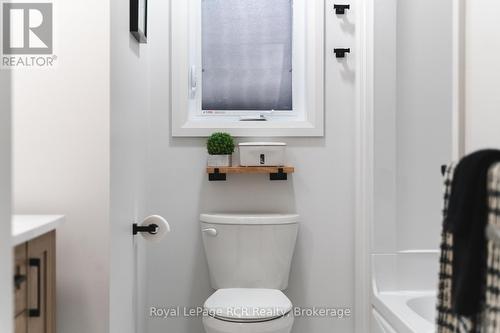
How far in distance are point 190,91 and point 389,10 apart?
1.01 m

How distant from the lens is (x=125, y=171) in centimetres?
174

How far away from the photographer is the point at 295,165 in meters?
2.52

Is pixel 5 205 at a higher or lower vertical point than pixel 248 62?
lower

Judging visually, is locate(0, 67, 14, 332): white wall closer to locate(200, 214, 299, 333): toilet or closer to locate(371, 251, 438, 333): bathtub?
locate(200, 214, 299, 333): toilet

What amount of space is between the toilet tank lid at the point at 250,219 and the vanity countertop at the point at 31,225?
1081 mm

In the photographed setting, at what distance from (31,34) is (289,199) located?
148 centimetres

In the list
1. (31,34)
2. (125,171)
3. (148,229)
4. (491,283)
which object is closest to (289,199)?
(148,229)

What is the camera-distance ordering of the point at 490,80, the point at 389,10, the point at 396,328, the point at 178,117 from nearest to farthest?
the point at 490,80 < the point at 396,328 < the point at 389,10 < the point at 178,117

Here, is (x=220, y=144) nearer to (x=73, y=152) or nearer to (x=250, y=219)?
(x=250, y=219)

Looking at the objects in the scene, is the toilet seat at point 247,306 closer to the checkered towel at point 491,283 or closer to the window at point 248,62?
the window at point 248,62

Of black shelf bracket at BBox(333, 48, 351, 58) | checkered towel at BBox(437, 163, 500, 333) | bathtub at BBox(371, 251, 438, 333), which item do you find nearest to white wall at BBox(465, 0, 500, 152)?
checkered towel at BBox(437, 163, 500, 333)

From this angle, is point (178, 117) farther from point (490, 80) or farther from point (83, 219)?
point (490, 80)

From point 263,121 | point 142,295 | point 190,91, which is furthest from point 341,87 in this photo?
point 142,295

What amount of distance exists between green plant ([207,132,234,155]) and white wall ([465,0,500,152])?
1214 millimetres
